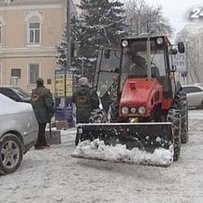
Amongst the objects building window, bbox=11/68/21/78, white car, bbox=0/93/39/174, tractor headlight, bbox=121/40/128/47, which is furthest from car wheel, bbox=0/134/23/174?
building window, bbox=11/68/21/78

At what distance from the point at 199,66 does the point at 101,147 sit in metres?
74.2

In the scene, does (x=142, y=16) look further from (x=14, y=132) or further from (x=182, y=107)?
(x=14, y=132)

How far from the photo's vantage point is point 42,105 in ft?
42.7

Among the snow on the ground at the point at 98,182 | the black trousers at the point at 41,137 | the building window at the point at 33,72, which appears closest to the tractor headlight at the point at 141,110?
the snow on the ground at the point at 98,182

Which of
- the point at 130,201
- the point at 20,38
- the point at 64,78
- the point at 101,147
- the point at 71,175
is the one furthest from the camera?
the point at 20,38

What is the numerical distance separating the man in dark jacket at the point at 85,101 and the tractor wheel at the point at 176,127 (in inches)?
77.8

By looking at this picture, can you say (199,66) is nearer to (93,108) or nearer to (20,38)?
(20,38)

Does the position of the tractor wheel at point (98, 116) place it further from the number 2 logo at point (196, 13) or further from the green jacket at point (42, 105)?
the number 2 logo at point (196, 13)

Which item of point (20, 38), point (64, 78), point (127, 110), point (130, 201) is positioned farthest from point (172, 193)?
point (20, 38)

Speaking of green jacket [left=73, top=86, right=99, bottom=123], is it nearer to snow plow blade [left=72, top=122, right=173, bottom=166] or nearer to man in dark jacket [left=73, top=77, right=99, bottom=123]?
man in dark jacket [left=73, top=77, right=99, bottom=123]

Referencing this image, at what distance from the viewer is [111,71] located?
1334 centimetres

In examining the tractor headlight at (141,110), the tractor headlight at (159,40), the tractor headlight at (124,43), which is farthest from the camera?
the tractor headlight at (124,43)

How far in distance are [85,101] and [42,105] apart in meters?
1.00

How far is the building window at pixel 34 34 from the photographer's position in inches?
1983
